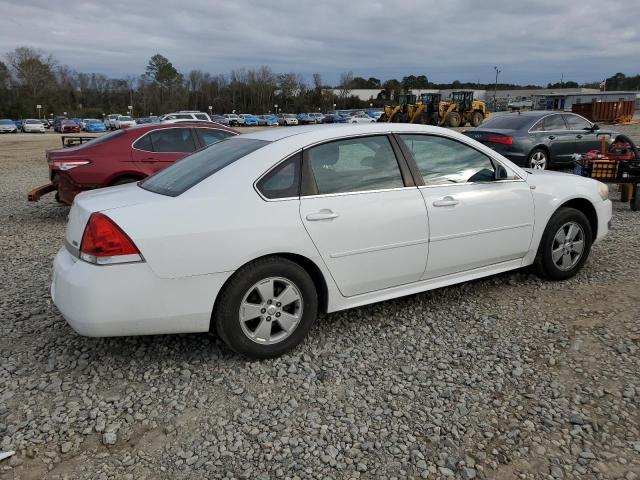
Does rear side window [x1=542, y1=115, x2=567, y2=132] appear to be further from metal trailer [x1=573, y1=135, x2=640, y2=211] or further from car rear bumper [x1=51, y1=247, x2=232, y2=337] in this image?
car rear bumper [x1=51, y1=247, x2=232, y2=337]

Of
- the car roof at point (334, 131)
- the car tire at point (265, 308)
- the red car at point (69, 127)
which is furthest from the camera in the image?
the red car at point (69, 127)

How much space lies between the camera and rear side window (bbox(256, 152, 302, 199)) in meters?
3.42

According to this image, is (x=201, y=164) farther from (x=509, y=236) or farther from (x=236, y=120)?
(x=236, y=120)

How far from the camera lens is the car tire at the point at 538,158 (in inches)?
435

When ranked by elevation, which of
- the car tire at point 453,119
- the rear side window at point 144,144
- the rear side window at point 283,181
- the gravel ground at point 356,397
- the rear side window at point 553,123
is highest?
the car tire at point 453,119

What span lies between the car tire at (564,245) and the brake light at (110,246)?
138 inches

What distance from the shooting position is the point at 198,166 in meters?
3.79

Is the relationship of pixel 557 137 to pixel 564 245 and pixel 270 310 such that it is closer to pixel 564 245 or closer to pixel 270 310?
pixel 564 245

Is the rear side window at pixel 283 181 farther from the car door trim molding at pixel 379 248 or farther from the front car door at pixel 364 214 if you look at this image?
the car door trim molding at pixel 379 248

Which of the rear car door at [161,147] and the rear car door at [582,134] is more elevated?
the rear car door at [582,134]

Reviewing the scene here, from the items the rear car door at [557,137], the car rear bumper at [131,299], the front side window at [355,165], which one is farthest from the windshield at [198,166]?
the rear car door at [557,137]

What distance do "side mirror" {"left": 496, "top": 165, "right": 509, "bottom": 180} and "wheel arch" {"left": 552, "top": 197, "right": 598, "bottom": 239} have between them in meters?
0.88

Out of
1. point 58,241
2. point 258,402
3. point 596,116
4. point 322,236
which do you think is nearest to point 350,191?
point 322,236

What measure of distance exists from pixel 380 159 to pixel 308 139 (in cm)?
58
